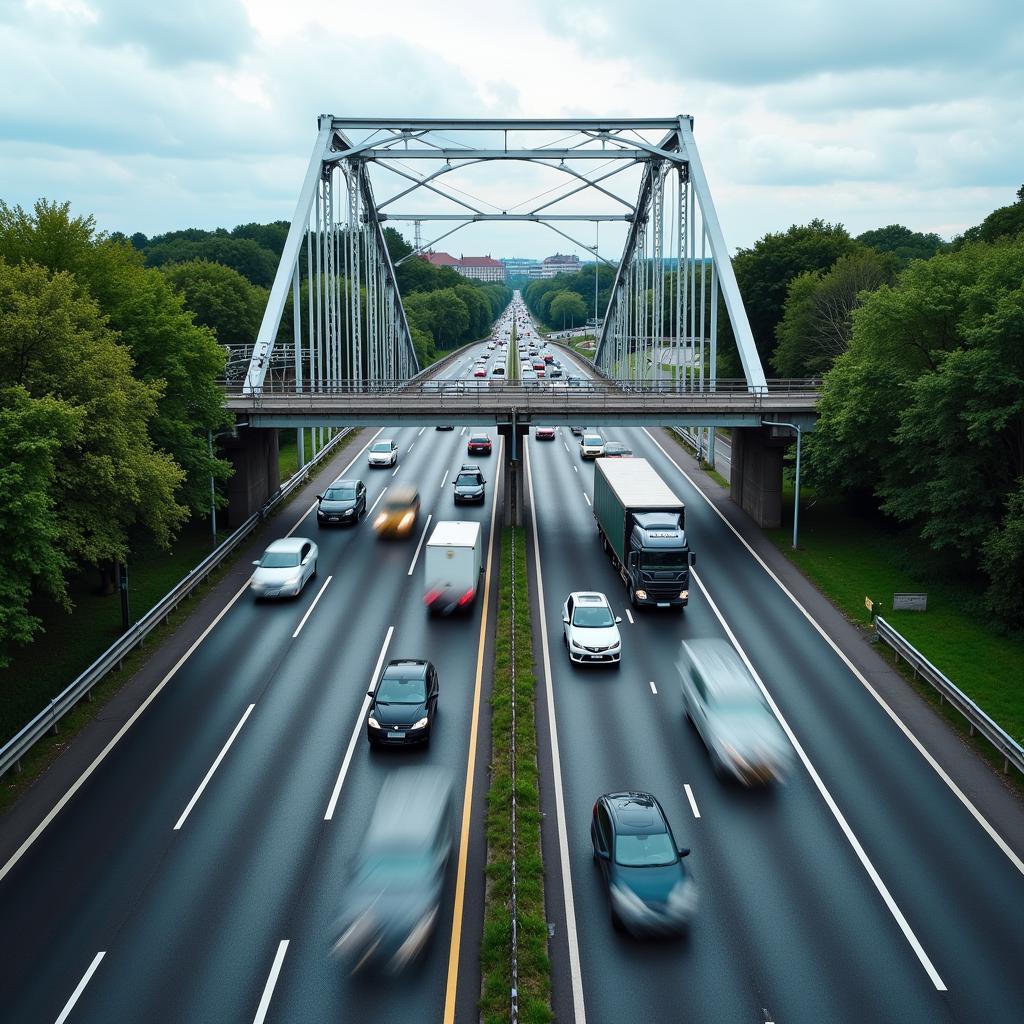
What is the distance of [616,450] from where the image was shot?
70000 millimetres

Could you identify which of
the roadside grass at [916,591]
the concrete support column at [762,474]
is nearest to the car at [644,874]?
the roadside grass at [916,591]

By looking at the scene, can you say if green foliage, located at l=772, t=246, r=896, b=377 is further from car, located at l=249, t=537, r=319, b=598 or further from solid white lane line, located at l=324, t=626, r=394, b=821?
solid white lane line, located at l=324, t=626, r=394, b=821

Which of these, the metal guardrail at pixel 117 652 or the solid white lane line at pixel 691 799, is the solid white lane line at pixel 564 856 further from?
the metal guardrail at pixel 117 652

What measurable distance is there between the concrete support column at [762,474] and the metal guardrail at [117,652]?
84.2ft

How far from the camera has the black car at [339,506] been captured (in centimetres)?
5000

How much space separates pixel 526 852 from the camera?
68.0ft

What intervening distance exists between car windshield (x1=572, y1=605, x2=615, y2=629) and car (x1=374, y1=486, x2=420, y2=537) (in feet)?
57.5

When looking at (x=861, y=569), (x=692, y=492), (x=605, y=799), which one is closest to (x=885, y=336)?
(x=861, y=569)

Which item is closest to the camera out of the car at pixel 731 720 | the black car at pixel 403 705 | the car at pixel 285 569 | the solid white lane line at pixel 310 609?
the car at pixel 731 720

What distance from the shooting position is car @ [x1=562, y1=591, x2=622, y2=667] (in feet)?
104

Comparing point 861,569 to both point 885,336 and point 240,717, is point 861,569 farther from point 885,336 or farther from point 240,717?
point 240,717

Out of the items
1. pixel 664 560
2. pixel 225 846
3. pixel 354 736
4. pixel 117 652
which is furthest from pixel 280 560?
pixel 225 846

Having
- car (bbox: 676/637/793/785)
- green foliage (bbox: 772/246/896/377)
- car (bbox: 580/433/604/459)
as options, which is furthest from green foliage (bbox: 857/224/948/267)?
car (bbox: 676/637/793/785)

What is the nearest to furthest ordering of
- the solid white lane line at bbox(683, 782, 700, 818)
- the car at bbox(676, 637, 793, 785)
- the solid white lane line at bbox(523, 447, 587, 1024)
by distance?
the solid white lane line at bbox(523, 447, 587, 1024), the solid white lane line at bbox(683, 782, 700, 818), the car at bbox(676, 637, 793, 785)
